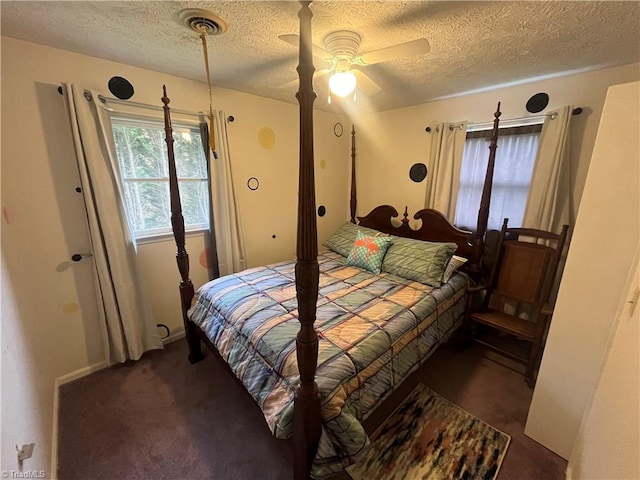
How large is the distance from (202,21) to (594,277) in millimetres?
2329

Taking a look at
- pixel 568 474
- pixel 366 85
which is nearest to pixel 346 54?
pixel 366 85

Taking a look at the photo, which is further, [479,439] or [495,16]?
[479,439]

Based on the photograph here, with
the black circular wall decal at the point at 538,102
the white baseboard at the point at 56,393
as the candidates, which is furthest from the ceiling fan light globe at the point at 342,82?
the white baseboard at the point at 56,393

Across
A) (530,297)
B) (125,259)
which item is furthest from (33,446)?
(530,297)

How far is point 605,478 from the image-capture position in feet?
3.27

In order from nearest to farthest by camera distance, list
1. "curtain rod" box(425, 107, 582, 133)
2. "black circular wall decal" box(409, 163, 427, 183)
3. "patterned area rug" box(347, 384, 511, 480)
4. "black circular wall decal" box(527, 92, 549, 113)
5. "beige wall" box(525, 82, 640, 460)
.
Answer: "beige wall" box(525, 82, 640, 460) < "patterned area rug" box(347, 384, 511, 480) < "curtain rod" box(425, 107, 582, 133) < "black circular wall decal" box(527, 92, 549, 113) < "black circular wall decal" box(409, 163, 427, 183)

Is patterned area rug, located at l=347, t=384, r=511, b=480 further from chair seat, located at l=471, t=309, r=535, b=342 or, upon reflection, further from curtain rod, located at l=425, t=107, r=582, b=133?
curtain rod, located at l=425, t=107, r=582, b=133

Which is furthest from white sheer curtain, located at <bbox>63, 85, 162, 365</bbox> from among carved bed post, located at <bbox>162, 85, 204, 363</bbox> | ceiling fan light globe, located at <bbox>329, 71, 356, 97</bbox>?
ceiling fan light globe, located at <bbox>329, 71, 356, 97</bbox>

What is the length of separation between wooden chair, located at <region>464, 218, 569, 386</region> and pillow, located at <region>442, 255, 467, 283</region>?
21cm

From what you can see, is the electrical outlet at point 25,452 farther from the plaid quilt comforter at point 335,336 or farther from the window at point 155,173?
the window at point 155,173

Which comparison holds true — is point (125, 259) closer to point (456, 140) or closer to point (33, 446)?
point (33, 446)

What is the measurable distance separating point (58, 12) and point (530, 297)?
348 centimetres

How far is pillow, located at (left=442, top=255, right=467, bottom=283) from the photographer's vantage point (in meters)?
2.21

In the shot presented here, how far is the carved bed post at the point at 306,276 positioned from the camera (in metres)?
0.81
